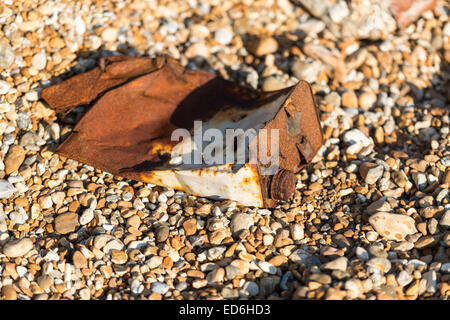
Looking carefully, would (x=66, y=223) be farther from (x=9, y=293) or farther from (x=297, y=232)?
(x=297, y=232)

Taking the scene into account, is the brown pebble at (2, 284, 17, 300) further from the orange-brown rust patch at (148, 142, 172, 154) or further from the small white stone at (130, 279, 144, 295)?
the orange-brown rust patch at (148, 142, 172, 154)

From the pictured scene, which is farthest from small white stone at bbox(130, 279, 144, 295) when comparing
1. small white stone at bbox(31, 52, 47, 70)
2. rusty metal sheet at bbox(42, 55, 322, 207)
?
small white stone at bbox(31, 52, 47, 70)

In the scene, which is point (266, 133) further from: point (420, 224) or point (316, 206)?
point (420, 224)

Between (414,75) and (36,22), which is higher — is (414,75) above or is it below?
below

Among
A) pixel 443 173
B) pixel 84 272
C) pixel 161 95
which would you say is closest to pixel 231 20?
pixel 161 95

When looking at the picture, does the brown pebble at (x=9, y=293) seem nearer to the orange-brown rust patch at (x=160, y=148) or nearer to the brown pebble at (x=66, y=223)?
the brown pebble at (x=66, y=223)

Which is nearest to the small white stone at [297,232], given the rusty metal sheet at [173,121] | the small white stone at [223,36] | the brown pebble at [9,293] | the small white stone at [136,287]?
the rusty metal sheet at [173,121]
